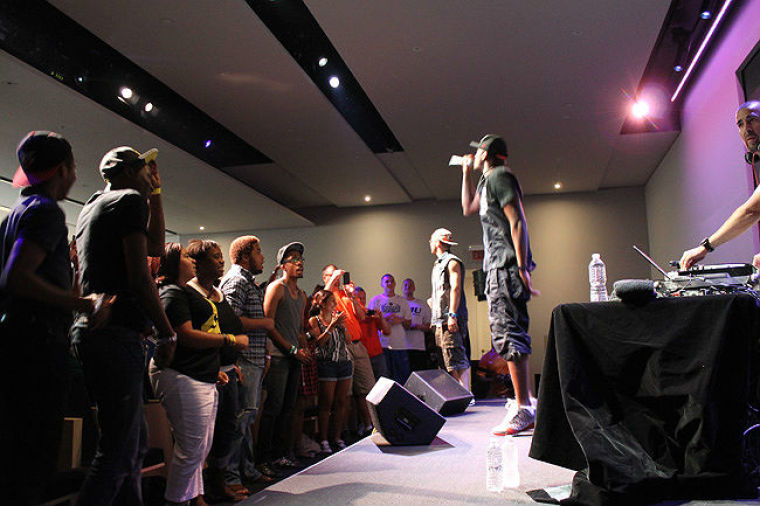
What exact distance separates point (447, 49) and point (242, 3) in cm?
188

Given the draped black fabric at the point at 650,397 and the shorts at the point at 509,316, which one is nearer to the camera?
the draped black fabric at the point at 650,397

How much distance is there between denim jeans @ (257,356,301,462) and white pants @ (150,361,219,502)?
4.51 feet

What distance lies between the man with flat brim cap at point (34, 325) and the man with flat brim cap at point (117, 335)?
0.09m

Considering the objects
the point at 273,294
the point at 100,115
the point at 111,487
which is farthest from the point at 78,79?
the point at 111,487

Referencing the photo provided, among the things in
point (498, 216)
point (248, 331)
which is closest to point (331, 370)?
point (248, 331)

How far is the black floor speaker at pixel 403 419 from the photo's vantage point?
126 inches

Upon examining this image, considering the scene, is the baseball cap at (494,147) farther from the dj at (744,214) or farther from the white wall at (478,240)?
the white wall at (478,240)

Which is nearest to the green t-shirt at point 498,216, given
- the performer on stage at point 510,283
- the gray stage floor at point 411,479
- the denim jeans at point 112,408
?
the performer on stage at point 510,283

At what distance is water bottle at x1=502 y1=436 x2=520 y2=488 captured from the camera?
2.20 m

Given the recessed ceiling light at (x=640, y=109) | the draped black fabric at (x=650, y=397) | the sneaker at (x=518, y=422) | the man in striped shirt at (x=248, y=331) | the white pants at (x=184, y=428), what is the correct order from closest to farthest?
1. the draped black fabric at (x=650, y=397)
2. the white pants at (x=184, y=428)
3. the sneaker at (x=518, y=422)
4. the man in striped shirt at (x=248, y=331)
5. the recessed ceiling light at (x=640, y=109)

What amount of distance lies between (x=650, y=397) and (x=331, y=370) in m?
3.05

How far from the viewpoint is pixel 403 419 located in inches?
127

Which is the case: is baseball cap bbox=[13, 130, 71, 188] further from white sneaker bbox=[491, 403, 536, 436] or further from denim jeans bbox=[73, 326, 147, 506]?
white sneaker bbox=[491, 403, 536, 436]

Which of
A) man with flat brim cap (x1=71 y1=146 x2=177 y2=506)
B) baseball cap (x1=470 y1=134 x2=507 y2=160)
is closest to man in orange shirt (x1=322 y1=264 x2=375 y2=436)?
baseball cap (x1=470 y1=134 x2=507 y2=160)
